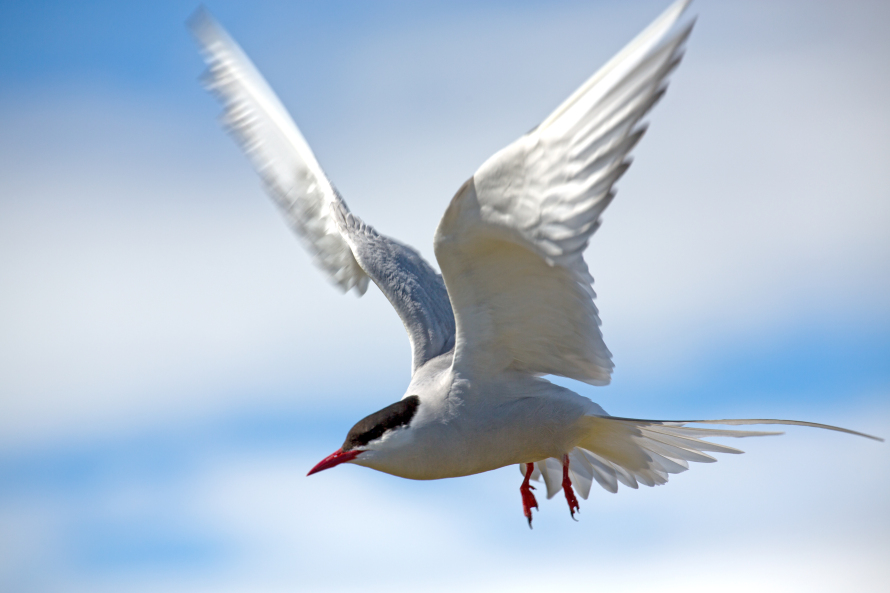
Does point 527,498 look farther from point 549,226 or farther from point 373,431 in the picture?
point 549,226

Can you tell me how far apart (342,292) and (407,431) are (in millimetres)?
2862

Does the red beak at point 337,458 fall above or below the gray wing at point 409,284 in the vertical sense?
below

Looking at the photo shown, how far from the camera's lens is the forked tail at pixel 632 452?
5523 millimetres

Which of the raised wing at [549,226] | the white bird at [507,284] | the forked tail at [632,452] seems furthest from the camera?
the forked tail at [632,452]

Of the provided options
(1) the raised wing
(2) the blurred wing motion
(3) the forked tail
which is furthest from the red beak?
(2) the blurred wing motion

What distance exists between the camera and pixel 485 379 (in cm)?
521

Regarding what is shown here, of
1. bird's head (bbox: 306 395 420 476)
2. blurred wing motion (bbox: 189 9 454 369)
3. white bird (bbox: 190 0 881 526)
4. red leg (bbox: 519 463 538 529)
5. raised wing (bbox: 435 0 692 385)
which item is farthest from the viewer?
blurred wing motion (bbox: 189 9 454 369)

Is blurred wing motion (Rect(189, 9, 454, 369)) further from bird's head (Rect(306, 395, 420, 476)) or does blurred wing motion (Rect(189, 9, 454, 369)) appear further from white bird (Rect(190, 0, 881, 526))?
bird's head (Rect(306, 395, 420, 476))

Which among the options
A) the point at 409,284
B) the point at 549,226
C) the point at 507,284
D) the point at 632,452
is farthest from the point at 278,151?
the point at 549,226

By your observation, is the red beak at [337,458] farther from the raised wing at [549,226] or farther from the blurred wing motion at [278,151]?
the blurred wing motion at [278,151]

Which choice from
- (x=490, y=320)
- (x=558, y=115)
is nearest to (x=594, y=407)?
(x=490, y=320)

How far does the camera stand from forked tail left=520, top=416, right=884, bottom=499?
5523 millimetres

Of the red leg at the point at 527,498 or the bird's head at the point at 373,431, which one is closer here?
the bird's head at the point at 373,431

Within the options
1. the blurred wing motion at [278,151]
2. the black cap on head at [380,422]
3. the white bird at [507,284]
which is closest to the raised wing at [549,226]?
the white bird at [507,284]
